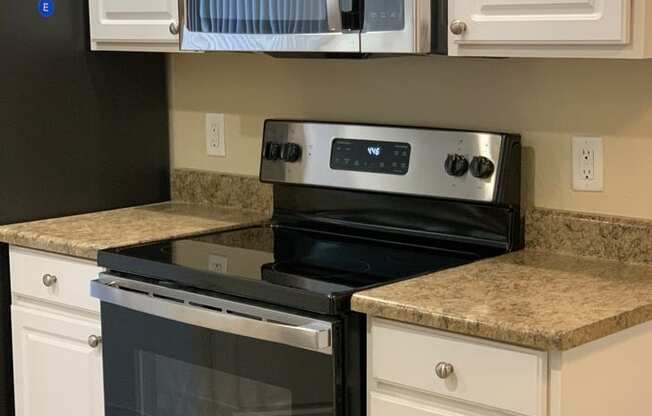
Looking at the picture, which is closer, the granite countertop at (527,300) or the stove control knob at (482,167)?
the granite countertop at (527,300)

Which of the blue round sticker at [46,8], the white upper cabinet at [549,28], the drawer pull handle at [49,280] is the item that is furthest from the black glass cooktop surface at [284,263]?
the blue round sticker at [46,8]

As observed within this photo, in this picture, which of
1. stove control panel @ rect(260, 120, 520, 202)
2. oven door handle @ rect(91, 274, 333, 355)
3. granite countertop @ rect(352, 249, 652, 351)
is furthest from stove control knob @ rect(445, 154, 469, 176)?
oven door handle @ rect(91, 274, 333, 355)

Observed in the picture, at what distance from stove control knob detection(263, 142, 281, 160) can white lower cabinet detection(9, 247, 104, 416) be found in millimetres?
521

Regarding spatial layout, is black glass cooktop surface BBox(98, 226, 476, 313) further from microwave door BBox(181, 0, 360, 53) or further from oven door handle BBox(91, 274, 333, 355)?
microwave door BBox(181, 0, 360, 53)

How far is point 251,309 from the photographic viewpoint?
88.5 inches

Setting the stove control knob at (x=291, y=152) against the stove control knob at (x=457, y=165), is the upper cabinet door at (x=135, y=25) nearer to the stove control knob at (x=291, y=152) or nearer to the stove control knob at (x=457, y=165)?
the stove control knob at (x=291, y=152)

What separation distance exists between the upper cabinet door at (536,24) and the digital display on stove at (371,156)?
1.37 feet

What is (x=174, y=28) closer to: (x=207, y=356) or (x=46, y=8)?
(x=46, y=8)

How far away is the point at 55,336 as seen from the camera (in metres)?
2.80

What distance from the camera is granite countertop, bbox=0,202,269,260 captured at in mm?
2684

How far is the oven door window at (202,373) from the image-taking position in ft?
7.13

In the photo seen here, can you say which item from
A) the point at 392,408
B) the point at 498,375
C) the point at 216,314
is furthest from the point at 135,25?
the point at 498,375

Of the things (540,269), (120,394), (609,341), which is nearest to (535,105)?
(540,269)

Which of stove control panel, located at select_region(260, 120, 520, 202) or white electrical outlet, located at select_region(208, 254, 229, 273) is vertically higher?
stove control panel, located at select_region(260, 120, 520, 202)
